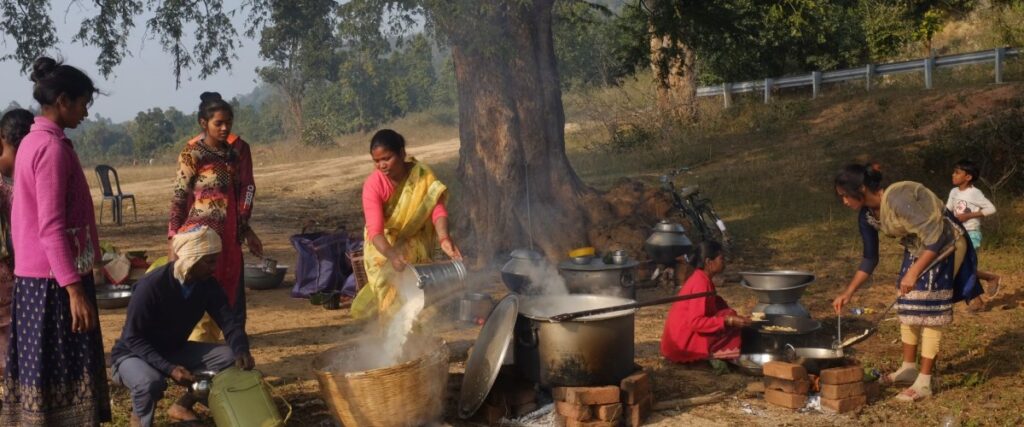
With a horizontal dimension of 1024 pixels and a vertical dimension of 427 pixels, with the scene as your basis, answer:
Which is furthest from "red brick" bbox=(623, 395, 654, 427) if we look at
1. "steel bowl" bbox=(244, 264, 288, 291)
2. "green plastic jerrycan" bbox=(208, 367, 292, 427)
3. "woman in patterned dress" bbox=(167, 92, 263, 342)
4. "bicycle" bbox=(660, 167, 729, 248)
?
"bicycle" bbox=(660, 167, 729, 248)

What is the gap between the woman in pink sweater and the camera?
11.2ft

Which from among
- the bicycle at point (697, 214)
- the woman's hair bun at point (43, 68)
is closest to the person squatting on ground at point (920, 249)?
the woman's hair bun at point (43, 68)

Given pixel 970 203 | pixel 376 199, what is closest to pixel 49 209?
pixel 376 199

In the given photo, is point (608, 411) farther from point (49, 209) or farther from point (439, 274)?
point (49, 209)

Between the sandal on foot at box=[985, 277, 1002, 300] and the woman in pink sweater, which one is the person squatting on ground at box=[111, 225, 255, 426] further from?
the sandal on foot at box=[985, 277, 1002, 300]

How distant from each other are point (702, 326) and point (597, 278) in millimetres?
1322

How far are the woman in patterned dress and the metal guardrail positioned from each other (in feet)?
51.0

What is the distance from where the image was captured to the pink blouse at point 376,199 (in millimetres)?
4785

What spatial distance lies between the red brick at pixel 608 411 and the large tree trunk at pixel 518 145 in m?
5.16

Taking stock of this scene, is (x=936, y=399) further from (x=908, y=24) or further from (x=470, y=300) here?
(x=908, y=24)

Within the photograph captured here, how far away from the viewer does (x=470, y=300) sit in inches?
252

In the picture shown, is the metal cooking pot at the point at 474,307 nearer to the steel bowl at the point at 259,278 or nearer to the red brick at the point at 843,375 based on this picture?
the red brick at the point at 843,375

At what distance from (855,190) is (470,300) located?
2.84 metres

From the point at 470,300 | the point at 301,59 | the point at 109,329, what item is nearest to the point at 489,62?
the point at 470,300
